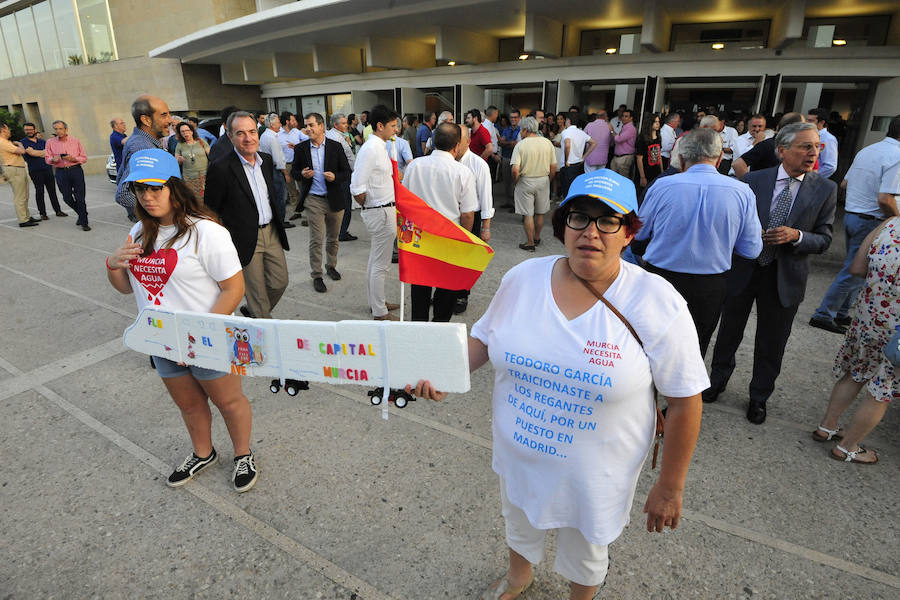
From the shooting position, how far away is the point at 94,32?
28219mm

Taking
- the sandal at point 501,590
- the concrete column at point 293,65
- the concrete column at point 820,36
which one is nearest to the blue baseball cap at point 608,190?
the sandal at point 501,590

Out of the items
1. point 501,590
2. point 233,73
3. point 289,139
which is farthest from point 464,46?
point 501,590

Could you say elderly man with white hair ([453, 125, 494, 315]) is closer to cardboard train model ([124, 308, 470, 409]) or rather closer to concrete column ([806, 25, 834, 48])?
cardboard train model ([124, 308, 470, 409])

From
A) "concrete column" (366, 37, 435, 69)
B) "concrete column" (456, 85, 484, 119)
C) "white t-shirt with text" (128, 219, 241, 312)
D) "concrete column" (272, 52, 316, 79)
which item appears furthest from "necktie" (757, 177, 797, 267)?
"concrete column" (272, 52, 316, 79)

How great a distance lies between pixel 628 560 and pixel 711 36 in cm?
1538

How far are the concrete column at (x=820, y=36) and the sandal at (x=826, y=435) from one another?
41.0 ft

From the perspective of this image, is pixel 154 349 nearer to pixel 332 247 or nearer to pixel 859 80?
pixel 332 247

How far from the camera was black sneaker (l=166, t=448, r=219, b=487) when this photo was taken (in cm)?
313

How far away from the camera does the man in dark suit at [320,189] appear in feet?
21.8

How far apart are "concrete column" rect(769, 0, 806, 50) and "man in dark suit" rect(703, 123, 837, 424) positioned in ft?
32.4

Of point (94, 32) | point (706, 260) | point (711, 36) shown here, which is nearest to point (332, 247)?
point (706, 260)

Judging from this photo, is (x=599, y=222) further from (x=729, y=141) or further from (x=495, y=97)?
(x=495, y=97)

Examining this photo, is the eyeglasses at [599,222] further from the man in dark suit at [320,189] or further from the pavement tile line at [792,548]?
the man in dark suit at [320,189]

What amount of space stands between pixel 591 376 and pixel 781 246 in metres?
2.77
